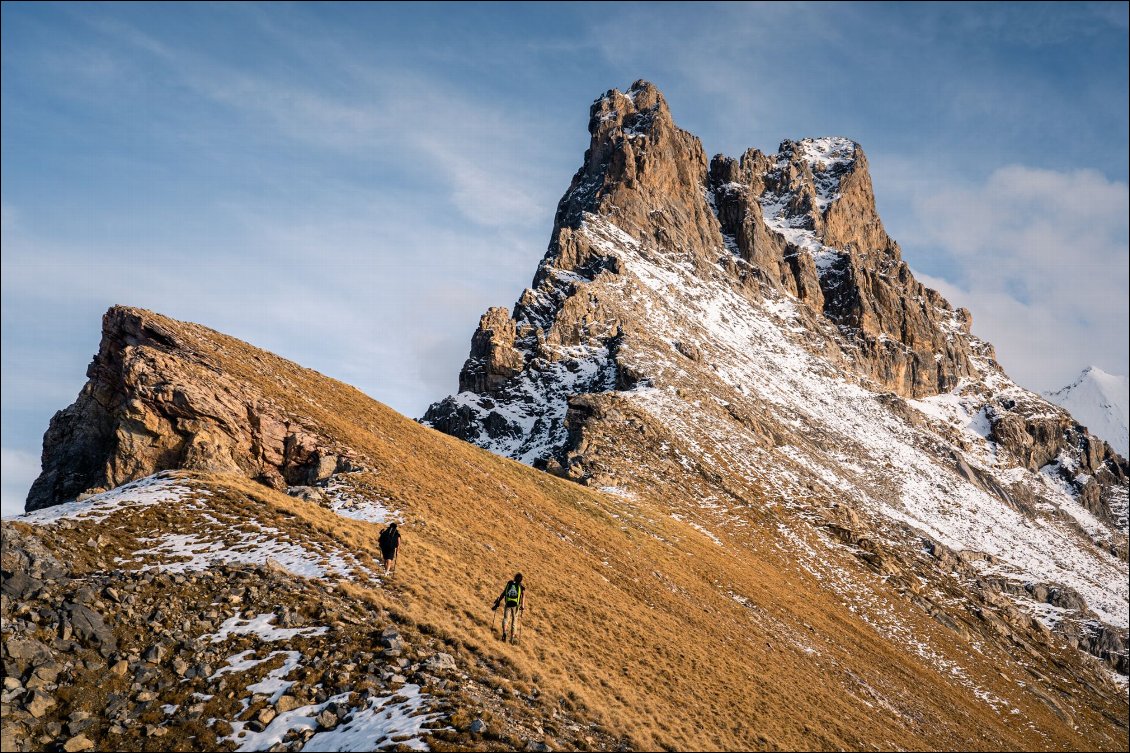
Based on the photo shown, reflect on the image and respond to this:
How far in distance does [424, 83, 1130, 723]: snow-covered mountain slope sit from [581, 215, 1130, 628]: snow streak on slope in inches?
22.0

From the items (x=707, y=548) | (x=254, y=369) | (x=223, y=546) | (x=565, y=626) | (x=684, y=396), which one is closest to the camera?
(x=223, y=546)

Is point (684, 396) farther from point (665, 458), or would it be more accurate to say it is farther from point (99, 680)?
point (99, 680)

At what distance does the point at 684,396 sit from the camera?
91.3 metres

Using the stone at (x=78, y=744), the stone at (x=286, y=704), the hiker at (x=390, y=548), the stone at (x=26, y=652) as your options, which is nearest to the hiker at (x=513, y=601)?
the hiker at (x=390, y=548)

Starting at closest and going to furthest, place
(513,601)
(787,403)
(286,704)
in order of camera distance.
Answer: (286,704)
(513,601)
(787,403)

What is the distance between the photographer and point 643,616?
106 ft

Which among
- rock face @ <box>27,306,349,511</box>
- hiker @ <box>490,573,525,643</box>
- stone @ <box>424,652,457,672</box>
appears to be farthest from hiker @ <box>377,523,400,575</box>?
rock face @ <box>27,306,349,511</box>

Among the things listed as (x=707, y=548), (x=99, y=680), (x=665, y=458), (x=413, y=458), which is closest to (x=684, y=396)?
(x=665, y=458)

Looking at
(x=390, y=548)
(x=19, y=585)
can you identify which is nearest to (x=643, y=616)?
(x=390, y=548)

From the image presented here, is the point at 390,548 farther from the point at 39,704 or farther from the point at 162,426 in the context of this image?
the point at 162,426

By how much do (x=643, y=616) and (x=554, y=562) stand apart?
17.7 feet

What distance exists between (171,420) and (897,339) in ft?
573

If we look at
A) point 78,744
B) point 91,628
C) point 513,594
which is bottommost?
point 78,744

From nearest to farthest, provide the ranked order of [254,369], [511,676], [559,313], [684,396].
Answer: [511,676] < [254,369] < [684,396] < [559,313]
